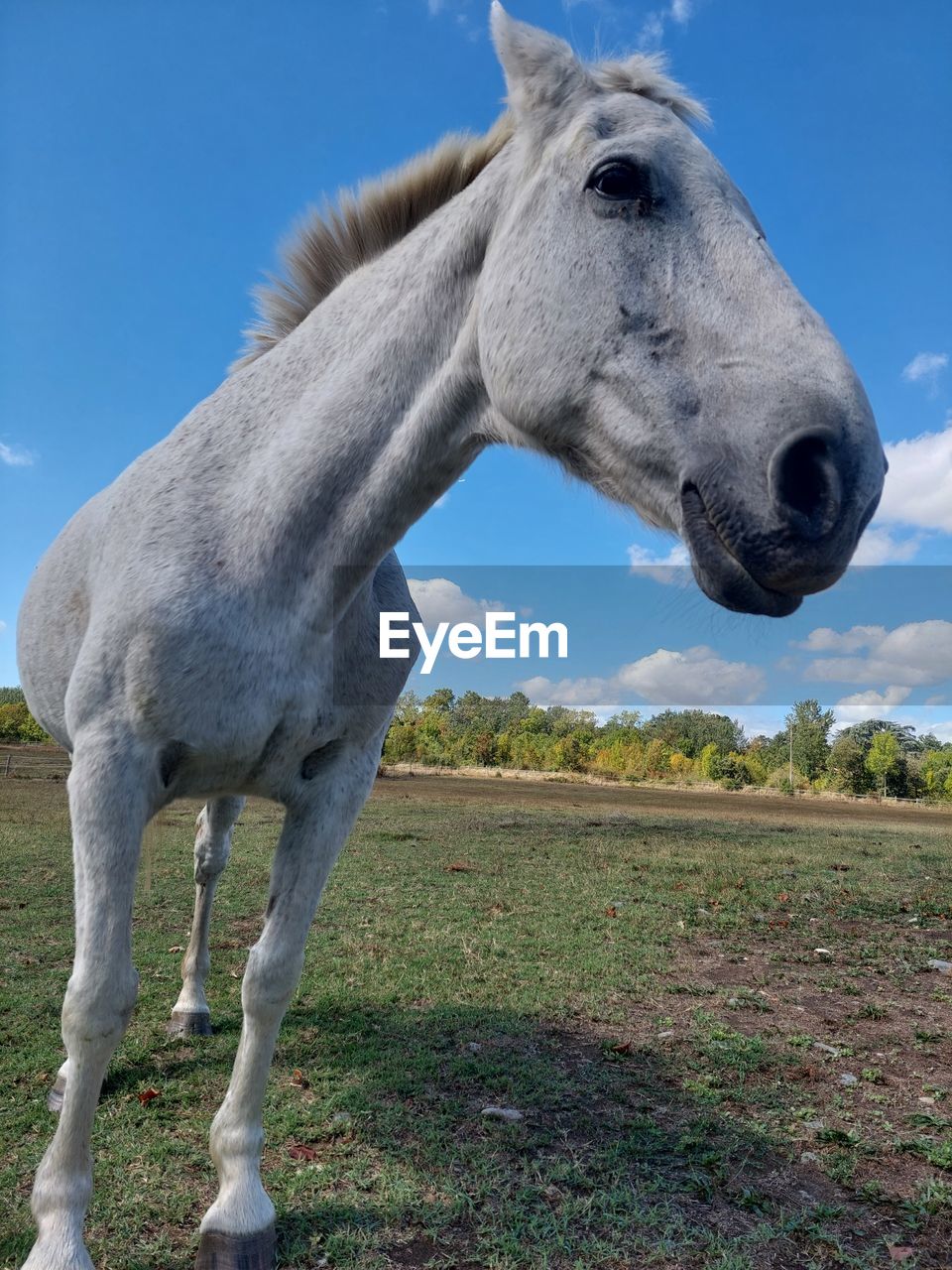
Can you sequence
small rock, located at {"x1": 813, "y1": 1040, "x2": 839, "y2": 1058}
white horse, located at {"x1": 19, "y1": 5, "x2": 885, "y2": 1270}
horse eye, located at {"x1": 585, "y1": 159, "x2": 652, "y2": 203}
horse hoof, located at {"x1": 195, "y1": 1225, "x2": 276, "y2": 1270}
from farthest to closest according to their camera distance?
1. small rock, located at {"x1": 813, "y1": 1040, "x2": 839, "y2": 1058}
2. horse hoof, located at {"x1": 195, "y1": 1225, "x2": 276, "y2": 1270}
3. horse eye, located at {"x1": 585, "y1": 159, "x2": 652, "y2": 203}
4. white horse, located at {"x1": 19, "y1": 5, "x2": 885, "y2": 1270}

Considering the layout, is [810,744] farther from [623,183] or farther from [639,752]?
[623,183]

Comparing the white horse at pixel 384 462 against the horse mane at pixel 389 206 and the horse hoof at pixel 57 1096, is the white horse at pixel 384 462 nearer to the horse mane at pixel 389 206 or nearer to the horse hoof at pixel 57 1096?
the horse mane at pixel 389 206

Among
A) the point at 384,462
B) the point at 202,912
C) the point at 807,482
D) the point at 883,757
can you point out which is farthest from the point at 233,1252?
the point at 883,757

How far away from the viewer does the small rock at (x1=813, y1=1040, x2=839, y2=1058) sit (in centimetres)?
438

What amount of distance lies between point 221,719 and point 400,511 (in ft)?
2.51

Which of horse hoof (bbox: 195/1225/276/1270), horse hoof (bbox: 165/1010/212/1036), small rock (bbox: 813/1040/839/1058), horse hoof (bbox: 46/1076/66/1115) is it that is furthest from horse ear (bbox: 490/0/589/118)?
small rock (bbox: 813/1040/839/1058)

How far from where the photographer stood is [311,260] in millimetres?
2809

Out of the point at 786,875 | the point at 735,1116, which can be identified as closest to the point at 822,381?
the point at 735,1116

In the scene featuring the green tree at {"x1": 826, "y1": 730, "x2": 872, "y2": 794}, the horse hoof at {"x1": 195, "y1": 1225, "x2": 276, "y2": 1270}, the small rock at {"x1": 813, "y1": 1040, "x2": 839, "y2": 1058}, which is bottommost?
the green tree at {"x1": 826, "y1": 730, "x2": 872, "y2": 794}

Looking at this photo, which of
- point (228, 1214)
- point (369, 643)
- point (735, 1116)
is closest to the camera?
point (228, 1214)

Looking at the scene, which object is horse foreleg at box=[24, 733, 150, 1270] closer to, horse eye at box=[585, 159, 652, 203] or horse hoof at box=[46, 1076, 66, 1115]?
horse hoof at box=[46, 1076, 66, 1115]

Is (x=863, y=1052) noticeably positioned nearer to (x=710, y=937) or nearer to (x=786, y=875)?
(x=710, y=937)

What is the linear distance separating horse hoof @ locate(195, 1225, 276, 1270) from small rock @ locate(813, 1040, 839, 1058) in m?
3.28

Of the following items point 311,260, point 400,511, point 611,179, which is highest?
point 311,260
